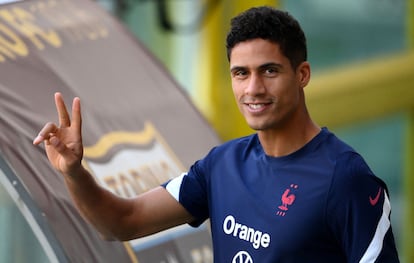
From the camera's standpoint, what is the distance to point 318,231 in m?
3.21

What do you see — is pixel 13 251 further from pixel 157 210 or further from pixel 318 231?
pixel 318 231

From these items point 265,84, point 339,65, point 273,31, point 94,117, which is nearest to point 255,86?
point 265,84

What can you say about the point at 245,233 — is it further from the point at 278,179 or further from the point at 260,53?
the point at 260,53

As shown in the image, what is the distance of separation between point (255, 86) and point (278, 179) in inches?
10.3

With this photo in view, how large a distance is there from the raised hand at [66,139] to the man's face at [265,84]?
437 millimetres

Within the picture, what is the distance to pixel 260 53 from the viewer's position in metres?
3.26

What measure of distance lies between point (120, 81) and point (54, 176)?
0.70 meters

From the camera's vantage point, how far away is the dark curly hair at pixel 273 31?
10.7 ft

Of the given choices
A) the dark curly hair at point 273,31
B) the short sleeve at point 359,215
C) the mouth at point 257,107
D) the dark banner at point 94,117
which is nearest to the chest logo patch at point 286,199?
the short sleeve at point 359,215

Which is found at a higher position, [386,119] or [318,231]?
[318,231]

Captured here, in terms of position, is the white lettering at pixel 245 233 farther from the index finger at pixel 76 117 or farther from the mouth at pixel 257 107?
the index finger at pixel 76 117

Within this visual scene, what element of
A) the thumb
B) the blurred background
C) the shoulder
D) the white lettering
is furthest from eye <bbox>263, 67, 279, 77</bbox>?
the blurred background

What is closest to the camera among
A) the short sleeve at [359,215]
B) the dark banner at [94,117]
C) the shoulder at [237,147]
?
the short sleeve at [359,215]

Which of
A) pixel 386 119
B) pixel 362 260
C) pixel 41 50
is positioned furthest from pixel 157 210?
pixel 386 119
